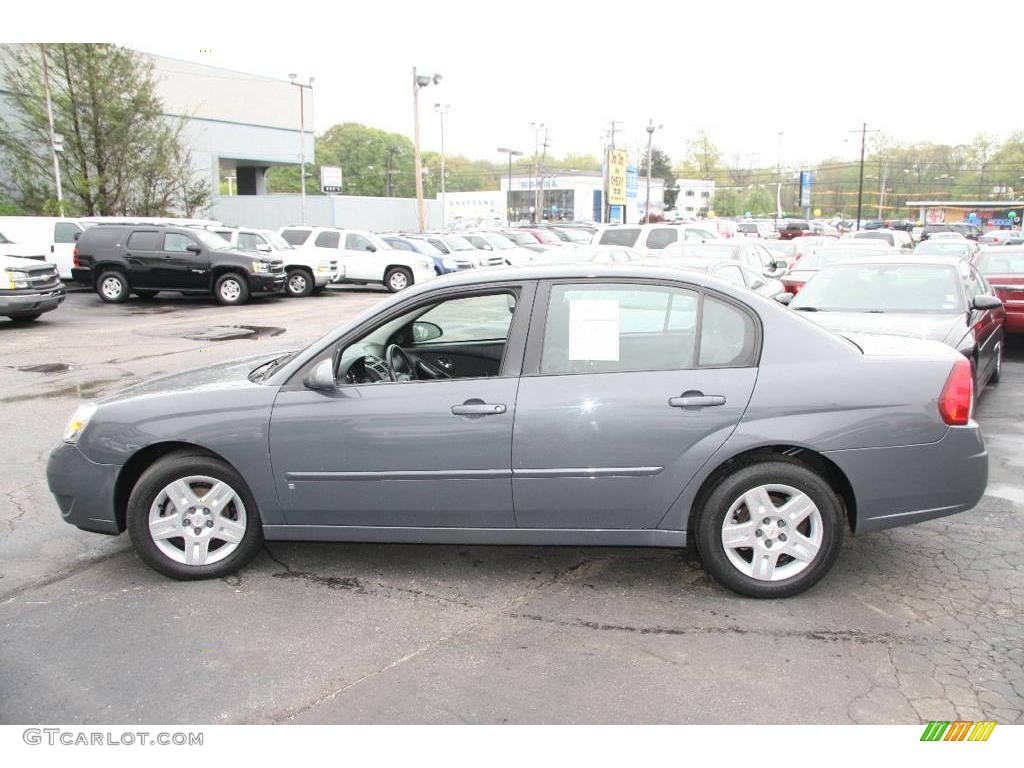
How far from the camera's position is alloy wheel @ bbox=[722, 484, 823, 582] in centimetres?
390

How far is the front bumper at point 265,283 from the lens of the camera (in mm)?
19453

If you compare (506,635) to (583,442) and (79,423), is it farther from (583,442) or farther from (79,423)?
(79,423)

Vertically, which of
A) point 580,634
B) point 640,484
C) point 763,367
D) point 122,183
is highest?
point 122,183

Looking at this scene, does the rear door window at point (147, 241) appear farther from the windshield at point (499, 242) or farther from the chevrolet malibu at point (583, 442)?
the chevrolet malibu at point (583, 442)

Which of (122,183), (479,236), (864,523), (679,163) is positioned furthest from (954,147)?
(864,523)

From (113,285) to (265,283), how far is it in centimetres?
354

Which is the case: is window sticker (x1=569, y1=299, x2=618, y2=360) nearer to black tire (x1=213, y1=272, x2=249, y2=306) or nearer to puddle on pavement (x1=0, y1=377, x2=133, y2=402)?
puddle on pavement (x1=0, y1=377, x2=133, y2=402)

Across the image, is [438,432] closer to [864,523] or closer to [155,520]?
[155,520]

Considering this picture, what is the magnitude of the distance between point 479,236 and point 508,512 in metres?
27.4

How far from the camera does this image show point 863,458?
386 centimetres

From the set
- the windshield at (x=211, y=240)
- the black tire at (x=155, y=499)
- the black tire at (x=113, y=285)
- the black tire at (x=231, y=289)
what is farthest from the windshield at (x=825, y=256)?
the black tire at (x=113, y=285)

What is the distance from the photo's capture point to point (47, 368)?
1093 cm

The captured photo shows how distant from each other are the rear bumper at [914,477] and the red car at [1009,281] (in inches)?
330

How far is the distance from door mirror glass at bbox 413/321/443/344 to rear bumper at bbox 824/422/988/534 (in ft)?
8.88
